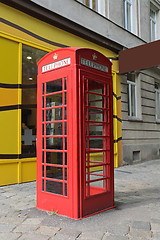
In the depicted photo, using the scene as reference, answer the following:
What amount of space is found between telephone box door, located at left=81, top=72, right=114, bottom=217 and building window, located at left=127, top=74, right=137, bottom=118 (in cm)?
668

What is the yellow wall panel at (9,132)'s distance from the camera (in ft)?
19.6

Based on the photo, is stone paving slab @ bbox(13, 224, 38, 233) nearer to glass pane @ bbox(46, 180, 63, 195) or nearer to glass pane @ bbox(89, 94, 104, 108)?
glass pane @ bbox(46, 180, 63, 195)

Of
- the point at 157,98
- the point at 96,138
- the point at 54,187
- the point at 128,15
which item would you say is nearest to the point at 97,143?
the point at 96,138

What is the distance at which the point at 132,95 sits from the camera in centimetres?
1094

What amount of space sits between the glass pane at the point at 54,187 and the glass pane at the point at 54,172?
93mm

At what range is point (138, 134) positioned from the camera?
35.0ft

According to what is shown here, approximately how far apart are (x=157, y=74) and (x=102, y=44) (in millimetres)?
4741

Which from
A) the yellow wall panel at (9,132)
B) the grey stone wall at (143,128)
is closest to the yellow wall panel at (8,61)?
the yellow wall panel at (9,132)

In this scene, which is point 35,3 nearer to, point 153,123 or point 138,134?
point 138,134

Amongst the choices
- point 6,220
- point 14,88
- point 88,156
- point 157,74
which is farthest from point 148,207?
point 157,74

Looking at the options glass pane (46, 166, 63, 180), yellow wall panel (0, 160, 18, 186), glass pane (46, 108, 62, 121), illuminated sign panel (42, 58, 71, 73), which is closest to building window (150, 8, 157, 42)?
yellow wall panel (0, 160, 18, 186)

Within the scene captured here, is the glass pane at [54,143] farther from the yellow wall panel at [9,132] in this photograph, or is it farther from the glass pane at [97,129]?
the yellow wall panel at [9,132]

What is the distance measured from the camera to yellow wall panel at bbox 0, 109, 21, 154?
5.96 m

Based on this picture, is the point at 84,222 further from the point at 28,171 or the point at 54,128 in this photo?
the point at 28,171
